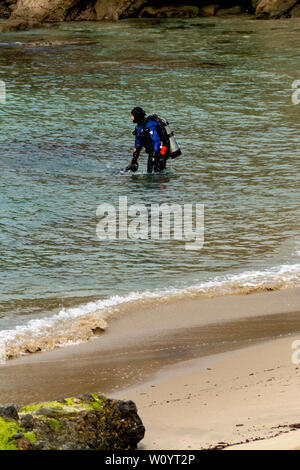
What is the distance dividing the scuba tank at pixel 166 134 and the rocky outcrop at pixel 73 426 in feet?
32.3

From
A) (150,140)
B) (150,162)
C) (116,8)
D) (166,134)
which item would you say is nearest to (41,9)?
(116,8)

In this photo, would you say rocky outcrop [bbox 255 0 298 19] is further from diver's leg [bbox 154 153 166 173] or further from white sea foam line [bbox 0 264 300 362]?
white sea foam line [bbox 0 264 300 362]

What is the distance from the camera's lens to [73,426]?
→ 17.0ft

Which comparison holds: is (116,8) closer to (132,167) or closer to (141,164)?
(141,164)

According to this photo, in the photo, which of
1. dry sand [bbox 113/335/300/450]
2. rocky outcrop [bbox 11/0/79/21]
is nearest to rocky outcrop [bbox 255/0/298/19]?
rocky outcrop [bbox 11/0/79/21]

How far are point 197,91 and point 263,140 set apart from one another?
21.4ft

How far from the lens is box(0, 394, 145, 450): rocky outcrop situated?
16.3 feet

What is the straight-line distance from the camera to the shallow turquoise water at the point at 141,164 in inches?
414

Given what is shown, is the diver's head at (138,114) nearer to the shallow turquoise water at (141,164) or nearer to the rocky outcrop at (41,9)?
the shallow turquoise water at (141,164)

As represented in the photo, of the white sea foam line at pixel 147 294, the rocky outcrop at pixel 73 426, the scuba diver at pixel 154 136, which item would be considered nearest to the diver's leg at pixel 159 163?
the scuba diver at pixel 154 136

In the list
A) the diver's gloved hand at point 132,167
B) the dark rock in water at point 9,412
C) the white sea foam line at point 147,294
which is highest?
the dark rock in water at point 9,412

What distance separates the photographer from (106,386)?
7.12 metres

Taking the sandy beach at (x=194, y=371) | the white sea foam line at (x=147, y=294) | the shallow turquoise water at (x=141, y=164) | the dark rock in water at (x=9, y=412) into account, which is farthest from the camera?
the shallow turquoise water at (x=141, y=164)

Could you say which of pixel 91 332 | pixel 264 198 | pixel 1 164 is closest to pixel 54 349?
pixel 91 332
